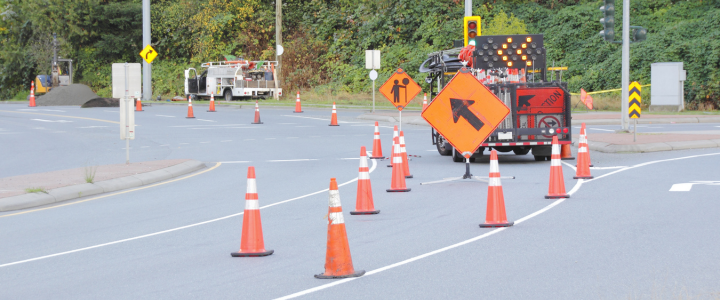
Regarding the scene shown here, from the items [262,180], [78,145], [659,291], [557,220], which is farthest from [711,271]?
[78,145]

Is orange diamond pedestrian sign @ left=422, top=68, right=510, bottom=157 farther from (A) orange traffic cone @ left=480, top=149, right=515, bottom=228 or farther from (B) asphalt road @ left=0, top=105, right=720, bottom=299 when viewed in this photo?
(A) orange traffic cone @ left=480, top=149, right=515, bottom=228

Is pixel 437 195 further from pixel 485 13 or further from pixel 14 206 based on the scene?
pixel 485 13

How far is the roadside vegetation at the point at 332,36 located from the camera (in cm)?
4041

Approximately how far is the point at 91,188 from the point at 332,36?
4575 cm

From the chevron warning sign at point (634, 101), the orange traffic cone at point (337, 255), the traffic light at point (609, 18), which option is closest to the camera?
the orange traffic cone at point (337, 255)

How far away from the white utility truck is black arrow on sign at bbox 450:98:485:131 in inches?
1401

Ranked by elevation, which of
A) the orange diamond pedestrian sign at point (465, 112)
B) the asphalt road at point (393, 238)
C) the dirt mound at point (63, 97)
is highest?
the dirt mound at point (63, 97)

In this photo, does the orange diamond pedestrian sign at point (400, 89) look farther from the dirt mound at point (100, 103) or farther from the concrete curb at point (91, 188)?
the dirt mound at point (100, 103)

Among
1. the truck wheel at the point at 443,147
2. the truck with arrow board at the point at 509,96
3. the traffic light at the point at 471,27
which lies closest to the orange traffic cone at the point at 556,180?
the truck with arrow board at the point at 509,96

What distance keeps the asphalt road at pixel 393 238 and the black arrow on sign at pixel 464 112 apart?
1088mm

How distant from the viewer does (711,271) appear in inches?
281

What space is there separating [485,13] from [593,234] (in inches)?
1589

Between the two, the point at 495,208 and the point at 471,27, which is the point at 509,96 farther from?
the point at 495,208

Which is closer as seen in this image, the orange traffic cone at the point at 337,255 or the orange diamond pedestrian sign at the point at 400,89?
the orange traffic cone at the point at 337,255
